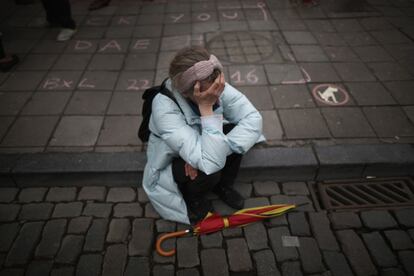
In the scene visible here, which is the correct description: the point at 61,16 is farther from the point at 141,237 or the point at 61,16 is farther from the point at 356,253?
the point at 356,253

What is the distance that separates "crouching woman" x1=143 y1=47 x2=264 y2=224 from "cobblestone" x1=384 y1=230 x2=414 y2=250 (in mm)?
1357

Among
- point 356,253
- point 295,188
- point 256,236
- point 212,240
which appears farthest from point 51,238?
point 356,253

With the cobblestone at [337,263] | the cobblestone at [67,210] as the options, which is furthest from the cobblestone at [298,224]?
the cobblestone at [67,210]

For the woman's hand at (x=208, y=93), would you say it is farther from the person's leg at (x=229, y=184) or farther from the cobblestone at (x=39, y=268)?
the cobblestone at (x=39, y=268)

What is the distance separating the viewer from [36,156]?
123 inches

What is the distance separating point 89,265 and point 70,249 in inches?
9.8

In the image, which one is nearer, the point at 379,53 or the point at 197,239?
the point at 197,239

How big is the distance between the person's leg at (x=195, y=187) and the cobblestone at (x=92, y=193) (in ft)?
2.88

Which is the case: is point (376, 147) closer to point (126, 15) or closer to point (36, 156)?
point (36, 156)

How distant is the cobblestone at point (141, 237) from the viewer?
260 centimetres

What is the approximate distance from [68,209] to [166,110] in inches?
59.3

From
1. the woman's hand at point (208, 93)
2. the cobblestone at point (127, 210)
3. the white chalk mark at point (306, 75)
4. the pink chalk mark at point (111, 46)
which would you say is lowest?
the cobblestone at point (127, 210)

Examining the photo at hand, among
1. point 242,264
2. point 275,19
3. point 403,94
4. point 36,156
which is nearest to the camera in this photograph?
point 242,264

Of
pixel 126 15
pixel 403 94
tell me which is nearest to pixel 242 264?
pixel 403 94
